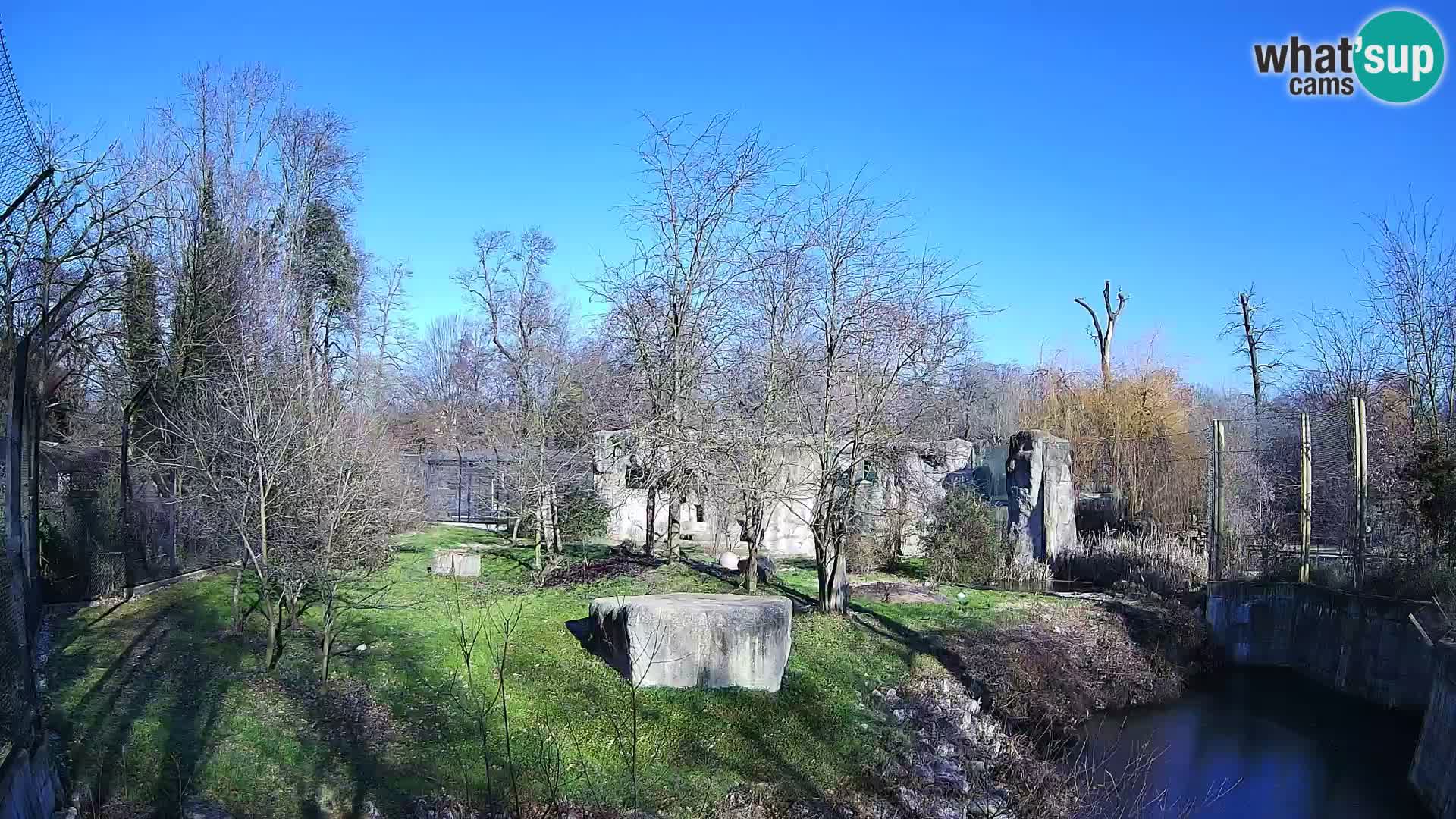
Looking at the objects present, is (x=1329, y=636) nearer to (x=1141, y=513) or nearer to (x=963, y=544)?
(x=963, y=544)

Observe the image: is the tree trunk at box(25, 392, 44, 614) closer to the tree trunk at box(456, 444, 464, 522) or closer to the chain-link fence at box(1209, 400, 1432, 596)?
the chain-link fence at box(1209, 400, 1432, 596)

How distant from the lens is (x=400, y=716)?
9273 millimetres

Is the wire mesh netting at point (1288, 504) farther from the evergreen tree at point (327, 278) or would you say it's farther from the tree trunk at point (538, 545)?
the evergreen tree at point (327, 278)

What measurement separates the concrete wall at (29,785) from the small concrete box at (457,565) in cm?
1017

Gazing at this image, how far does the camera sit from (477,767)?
8344mm

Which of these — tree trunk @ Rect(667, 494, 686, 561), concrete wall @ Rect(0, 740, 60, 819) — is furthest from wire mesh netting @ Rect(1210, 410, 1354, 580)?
concrete wall @ Rect(0, 740, 60, 819)

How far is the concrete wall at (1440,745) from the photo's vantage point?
9.20 m

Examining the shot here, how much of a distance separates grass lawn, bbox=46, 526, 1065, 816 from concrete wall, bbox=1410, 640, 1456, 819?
17.5 ft

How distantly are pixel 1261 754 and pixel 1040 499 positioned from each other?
28.0 ft

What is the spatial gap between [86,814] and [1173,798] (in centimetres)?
1009

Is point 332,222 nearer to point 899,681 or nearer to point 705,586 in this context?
point 705,586

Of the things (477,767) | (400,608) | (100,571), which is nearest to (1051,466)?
(400,608)

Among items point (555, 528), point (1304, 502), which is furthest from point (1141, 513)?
point (555, 528)

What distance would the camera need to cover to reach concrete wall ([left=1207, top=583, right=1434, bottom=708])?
12820 mm
